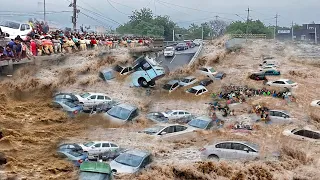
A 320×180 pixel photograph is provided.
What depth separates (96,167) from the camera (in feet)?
40.4

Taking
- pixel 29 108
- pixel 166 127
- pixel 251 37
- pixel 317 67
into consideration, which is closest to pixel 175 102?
pixel 166 127

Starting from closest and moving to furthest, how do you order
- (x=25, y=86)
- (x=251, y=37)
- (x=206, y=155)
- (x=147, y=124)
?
(x=206, y=155) < (x=147, y=124) < (x=25, y=86) < (x=251, y=37)

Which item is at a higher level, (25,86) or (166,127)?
(25,86)

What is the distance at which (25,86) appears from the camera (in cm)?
2134

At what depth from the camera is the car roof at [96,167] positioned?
12.2 meters

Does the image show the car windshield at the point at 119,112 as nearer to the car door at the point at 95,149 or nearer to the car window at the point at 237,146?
the car door at the point at 95,149

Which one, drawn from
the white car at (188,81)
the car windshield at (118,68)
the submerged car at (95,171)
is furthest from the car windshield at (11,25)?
the submerged car at (95,171)

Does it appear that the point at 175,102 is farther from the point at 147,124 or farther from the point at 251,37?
the point at 251,37

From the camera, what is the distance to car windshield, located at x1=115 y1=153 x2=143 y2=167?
13359mm

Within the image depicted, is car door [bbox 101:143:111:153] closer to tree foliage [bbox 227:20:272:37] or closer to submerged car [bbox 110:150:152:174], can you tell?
submerged car [bbox 110:150:152:174]

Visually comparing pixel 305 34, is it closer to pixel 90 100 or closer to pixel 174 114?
pixel 174 114

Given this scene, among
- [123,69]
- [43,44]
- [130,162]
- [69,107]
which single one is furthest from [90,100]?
[130,162]

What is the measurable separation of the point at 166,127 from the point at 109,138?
2375 millimetres

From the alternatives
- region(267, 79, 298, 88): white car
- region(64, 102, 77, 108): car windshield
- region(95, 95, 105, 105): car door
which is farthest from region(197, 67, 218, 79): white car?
region(64, 102, 77, 108): car windshield
